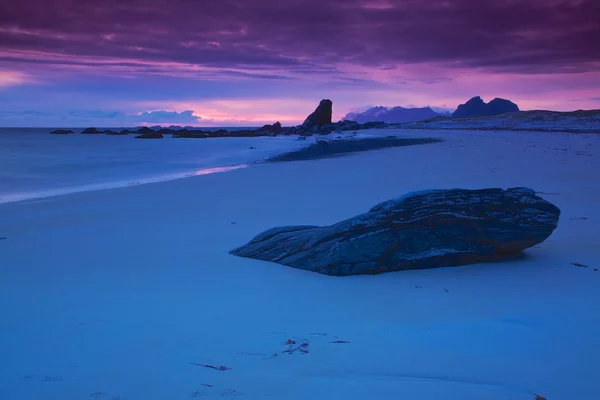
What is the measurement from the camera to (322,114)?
7375 centimetres

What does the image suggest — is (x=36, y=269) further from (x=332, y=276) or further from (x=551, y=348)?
(x=551, y=348)

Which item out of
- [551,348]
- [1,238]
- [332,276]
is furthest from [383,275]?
[1,238]

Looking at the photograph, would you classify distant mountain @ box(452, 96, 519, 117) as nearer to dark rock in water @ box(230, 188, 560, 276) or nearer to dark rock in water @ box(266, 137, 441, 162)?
dark rock in water @ box(266, 137, 441, 162)

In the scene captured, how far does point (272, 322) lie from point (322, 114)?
71.7 m

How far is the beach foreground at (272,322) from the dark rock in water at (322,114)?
217 ft

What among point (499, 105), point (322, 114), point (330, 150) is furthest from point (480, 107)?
point (330, 150)

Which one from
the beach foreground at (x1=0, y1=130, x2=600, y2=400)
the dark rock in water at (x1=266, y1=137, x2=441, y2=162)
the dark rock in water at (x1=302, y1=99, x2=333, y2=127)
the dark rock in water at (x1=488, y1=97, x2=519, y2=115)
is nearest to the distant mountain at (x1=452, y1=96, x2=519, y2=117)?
the dark rock in water at (x1=488, y1=97, x2=519, y2=115)

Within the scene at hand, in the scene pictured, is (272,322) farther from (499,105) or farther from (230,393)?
(499,105)

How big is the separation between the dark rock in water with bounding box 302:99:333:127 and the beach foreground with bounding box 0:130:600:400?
66.2 meters

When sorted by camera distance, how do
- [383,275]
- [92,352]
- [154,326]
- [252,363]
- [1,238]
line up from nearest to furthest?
[252,363], [92,352], [154,326], [383,275], [1,238]

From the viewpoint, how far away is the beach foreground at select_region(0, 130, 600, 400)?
8.25 ft

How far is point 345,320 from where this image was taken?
134 inches

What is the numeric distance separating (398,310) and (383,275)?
90 centimetres

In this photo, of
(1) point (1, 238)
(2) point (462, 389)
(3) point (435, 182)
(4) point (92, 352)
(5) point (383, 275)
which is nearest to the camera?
(2) point (462, 389)
